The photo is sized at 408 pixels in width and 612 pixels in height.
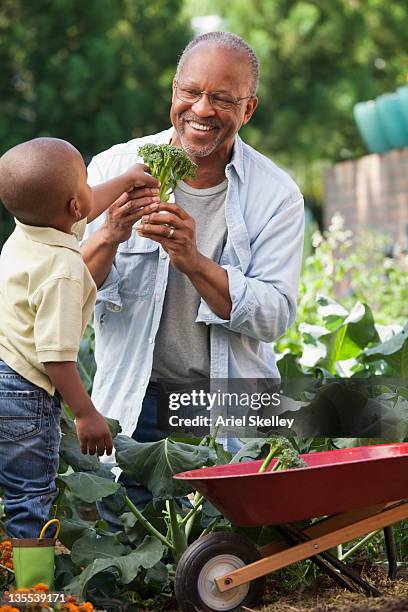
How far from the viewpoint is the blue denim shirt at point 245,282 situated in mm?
3910

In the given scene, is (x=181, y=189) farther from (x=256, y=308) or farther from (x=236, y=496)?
(x=236, y=496)

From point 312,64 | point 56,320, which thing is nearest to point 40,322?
point 56,320

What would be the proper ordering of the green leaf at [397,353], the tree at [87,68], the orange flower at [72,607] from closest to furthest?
the orange flower at [72,607]
the green leaf at [397,353]
the tree at [87,68]

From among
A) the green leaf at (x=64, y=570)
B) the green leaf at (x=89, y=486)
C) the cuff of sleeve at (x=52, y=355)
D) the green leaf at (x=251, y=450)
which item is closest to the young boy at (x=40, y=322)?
the cuff of sleeve at (x=52, y=355)

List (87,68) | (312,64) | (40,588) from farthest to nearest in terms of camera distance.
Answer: (312,64) → (87,68) → (40,588)

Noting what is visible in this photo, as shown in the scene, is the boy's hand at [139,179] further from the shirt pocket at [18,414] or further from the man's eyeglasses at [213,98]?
the shirt pocket at [18,414]

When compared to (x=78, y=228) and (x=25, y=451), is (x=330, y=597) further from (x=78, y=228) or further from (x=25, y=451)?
(x=78, y=228)

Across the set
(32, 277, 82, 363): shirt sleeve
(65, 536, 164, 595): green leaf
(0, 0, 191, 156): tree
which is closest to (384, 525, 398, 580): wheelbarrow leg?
(65, 536, 164, 595): green leaf

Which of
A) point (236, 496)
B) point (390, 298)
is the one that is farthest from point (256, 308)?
point (390, 298)

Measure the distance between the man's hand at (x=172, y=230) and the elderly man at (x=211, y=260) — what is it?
155 millimetres

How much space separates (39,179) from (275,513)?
1105 millimetres

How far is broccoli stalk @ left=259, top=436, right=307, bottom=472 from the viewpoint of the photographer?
3.28 meters

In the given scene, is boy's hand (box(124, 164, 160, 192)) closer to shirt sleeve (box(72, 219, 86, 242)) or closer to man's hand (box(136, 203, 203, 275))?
man's hand (box(136, 203, 203, 275))

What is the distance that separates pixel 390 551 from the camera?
3.54 m
